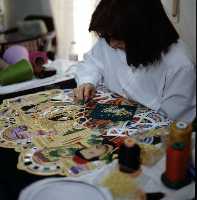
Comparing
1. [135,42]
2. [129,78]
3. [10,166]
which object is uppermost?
[135,42]

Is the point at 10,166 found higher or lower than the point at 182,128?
lower

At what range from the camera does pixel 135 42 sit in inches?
44.6

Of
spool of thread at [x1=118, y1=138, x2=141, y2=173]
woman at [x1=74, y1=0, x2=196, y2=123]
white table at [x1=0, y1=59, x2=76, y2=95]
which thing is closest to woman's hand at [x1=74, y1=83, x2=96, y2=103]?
woman at [x1=74, y1=0, x2=196, y2=123]

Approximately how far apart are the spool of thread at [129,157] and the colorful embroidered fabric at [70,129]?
0.06 m

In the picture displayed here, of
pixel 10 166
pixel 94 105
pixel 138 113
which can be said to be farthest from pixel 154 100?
pixel 10 166

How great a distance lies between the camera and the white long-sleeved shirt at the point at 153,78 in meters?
1.15

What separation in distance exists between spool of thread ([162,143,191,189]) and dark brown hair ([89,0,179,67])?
464mm

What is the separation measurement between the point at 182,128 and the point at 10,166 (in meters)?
0.47

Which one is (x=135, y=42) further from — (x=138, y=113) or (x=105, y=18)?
(x=138, y=113)

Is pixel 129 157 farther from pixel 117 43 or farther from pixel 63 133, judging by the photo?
pixel 117 43

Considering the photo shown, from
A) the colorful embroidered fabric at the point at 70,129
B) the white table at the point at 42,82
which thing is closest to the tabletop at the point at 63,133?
the colorful embroidered fabric at the point at 70,129

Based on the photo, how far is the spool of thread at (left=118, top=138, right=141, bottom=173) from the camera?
0.82 meters

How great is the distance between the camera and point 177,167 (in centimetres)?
78

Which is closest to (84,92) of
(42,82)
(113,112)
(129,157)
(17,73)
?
(113,112)
